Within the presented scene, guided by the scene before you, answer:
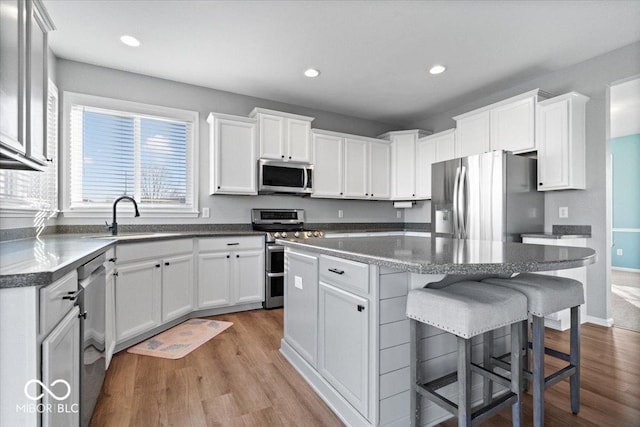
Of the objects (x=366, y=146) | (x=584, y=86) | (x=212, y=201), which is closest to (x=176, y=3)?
(x=212, y=201)

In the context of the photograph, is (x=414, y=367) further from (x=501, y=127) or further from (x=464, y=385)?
(x=501, y=127)

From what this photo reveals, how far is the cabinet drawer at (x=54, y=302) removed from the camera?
3.24 ft

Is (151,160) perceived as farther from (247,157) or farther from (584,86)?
(584,86)

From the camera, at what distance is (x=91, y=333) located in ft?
5.16

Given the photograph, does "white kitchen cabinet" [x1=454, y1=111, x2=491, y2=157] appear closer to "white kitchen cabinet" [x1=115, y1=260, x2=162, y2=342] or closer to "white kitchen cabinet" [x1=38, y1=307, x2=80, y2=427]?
"white kitchen cabinet" [x1=115, y1=260, x2=162, y2=342]

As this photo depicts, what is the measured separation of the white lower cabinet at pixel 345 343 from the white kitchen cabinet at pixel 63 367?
119 cm

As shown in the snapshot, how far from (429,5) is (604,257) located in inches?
113

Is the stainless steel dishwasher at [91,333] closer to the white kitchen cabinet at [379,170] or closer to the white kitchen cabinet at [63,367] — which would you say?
the white kitchen cabinet at [63,367]

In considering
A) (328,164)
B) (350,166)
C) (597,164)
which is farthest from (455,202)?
(328,164)

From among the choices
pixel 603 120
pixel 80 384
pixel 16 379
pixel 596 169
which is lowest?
pixel 80 384

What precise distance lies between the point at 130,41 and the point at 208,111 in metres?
1.14

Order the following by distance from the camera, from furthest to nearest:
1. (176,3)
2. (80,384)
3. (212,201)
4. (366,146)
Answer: (366,146) → (212,201) → (176,3) → (80,384)

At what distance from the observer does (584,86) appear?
128 inches
